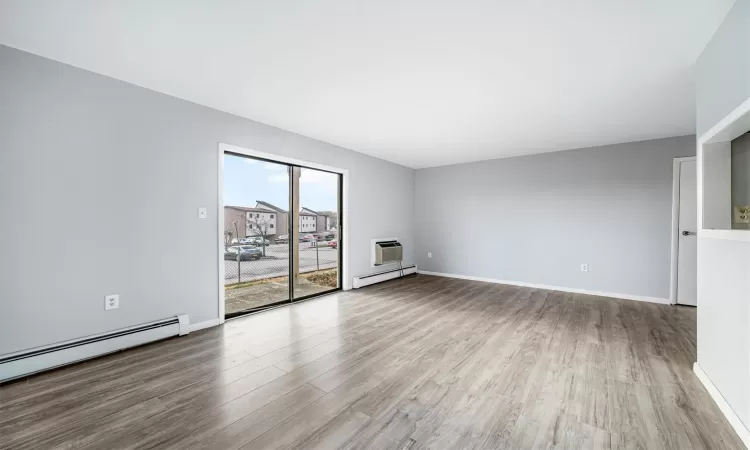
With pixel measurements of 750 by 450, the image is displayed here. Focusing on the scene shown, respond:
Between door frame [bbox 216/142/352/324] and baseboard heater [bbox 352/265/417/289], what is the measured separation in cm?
18

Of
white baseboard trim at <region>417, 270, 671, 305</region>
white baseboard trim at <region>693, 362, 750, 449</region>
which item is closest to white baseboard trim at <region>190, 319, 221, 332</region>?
white baseboard trim at <region>693, 362, 750, 449</region>

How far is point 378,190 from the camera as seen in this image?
5562 millimetres

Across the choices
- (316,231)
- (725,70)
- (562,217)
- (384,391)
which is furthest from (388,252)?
(725,70)

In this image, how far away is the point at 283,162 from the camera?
13.1 ft

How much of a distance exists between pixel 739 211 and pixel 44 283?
492 centimetres

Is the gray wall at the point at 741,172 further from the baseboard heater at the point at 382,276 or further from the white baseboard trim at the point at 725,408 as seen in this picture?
the baseboard heater at the point at 382,276

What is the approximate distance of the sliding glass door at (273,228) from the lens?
12.0 feet

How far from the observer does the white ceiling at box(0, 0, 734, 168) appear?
1716 mm

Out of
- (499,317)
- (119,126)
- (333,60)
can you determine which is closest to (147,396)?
(119,126)

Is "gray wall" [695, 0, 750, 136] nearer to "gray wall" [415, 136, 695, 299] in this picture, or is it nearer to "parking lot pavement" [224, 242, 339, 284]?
"gray wall" [415, 136, 695, 299]

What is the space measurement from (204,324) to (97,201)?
1504 mm

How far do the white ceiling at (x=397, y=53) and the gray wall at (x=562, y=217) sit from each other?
40.7 inches

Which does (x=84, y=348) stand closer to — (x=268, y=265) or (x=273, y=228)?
(x=268, y=265)

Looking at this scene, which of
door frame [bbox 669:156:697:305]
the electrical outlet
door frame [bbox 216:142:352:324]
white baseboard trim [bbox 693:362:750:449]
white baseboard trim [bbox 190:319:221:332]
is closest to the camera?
white baseboard trim [bbox 693:362:750:449]
